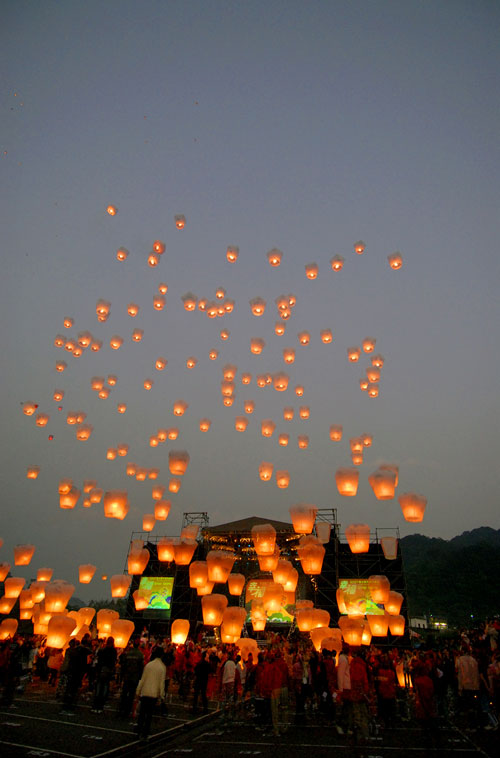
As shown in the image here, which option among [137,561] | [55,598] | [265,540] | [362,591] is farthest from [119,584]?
[362,591]

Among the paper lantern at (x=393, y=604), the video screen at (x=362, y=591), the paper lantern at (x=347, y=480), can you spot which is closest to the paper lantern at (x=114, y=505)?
the paper lantern at (x=347, y=480)

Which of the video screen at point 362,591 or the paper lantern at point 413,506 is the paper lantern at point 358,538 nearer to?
the paper lantern at point 413,506

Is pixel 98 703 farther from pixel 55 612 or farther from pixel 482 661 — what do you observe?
pixel 482 661

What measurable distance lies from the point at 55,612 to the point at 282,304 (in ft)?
30.6

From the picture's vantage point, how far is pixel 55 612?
1112cm

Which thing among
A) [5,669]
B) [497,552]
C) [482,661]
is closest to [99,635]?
[5,669]

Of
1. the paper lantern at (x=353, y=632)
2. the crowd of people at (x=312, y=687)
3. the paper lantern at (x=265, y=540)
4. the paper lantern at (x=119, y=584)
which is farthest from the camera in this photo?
the paper lantern at (x=119, y=584)

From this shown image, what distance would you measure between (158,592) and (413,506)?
1498 cm

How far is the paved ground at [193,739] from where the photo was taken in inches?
209

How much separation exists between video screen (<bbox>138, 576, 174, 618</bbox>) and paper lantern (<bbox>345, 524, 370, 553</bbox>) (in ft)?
37.5

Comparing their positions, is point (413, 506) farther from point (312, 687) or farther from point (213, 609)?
point (213, 609)

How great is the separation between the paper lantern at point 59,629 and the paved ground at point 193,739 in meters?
1.66

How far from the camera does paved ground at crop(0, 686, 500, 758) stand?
5316 mm

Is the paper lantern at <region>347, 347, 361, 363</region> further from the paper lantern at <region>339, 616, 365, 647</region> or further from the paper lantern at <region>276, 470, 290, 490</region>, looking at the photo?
the paper lantern at <region>339, 616, 365, 647</region>
